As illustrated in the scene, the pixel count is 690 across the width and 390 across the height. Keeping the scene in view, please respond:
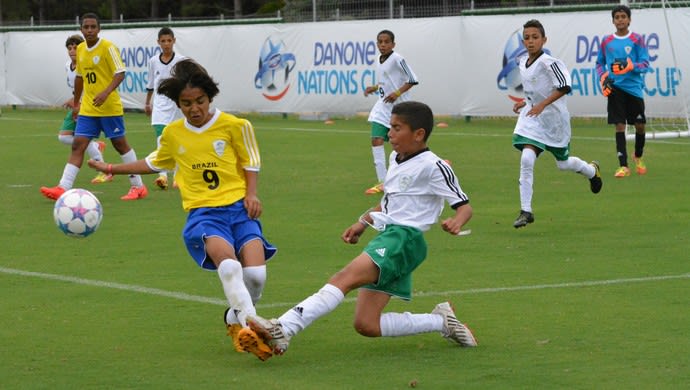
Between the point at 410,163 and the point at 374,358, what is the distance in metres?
1.08

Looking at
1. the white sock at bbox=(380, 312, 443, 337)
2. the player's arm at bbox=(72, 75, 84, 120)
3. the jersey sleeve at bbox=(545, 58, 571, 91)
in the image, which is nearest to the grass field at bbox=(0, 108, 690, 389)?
the white sock at bbox=(380, 312, 443, 337)

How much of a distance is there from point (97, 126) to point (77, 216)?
726 centimetres

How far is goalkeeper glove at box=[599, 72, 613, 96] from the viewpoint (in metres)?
17.5

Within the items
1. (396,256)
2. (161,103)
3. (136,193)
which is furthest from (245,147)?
(161,103)

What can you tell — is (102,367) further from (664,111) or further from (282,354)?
(664,111)

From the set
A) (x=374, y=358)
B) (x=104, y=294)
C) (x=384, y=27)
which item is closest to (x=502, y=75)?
(x=384, y=27)

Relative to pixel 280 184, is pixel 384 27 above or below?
above

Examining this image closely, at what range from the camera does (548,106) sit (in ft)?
42.7

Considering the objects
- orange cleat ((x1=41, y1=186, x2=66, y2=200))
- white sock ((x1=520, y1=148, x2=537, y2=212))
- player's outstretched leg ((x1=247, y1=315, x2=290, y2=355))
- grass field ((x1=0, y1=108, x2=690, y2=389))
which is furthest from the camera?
orange cleat ((x1=41, y1=186, x2=66, y2=200))

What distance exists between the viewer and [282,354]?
7.10 m

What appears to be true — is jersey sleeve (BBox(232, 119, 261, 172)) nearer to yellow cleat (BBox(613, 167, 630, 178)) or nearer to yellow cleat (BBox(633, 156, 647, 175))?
yellow cleat (BBox(613, 167, 630, 178))

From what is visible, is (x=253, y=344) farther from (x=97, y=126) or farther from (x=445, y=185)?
(x=97, y=126)

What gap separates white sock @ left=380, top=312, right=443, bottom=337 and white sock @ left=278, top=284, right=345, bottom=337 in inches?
17.2

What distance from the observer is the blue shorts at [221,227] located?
24.8ft
